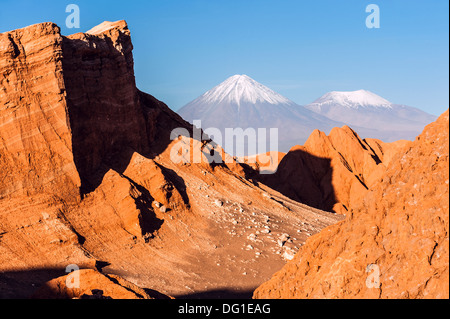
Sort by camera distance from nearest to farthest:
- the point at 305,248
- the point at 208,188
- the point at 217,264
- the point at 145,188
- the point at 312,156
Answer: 1. the point at 305,248
2. the point at 217,264
3. the point at 145,188
4. the point at 208,188
5. the point at 312,156

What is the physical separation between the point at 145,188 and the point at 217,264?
229 inches

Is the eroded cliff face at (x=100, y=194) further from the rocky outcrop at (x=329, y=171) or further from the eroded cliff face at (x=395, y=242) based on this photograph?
the rocky outcrop at (x=329, y=171)

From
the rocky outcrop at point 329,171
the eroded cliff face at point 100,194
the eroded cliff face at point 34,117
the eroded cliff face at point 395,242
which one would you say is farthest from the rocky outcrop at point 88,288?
the rocky outcrop at point 329,171

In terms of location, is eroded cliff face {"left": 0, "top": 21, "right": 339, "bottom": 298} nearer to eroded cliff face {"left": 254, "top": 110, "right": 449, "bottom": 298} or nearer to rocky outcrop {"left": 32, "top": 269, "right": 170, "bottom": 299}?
rocky outcrop {"left": 32, "top": 269, "right": 170, "bottom": 299}

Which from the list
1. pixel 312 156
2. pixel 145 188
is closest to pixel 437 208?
pixel 145 188

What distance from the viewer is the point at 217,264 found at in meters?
23.1

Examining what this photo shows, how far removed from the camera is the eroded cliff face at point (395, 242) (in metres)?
10.8

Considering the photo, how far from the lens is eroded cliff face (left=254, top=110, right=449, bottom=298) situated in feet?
35.4

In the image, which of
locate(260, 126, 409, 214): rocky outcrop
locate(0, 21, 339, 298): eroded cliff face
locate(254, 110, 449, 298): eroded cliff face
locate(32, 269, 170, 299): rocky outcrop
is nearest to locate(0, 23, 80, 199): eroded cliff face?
locate(0, 21, 339, 298): eroded cliff face

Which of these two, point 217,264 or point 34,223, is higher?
point 34,223

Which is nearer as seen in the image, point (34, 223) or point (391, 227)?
point (391, 227)

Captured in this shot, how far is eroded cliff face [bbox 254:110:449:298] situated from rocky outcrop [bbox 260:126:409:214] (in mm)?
30705

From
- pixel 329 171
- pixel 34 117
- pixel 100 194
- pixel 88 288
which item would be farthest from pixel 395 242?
pixel 329 171

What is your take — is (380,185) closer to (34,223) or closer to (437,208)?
(437,208)
